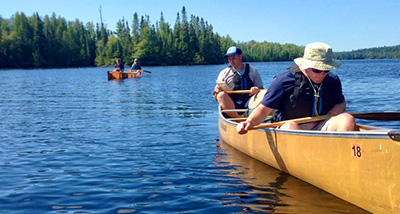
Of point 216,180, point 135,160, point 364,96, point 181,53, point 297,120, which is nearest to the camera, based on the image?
point 297,120

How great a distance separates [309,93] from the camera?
5246 mm

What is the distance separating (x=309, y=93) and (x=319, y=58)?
1.66ft

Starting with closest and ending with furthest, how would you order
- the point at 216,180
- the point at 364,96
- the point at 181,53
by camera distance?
the point at 216,180 < the point at 364,96 < the point at 181,53

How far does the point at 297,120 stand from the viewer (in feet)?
17.5

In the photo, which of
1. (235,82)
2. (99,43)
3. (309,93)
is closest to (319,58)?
(309,93)

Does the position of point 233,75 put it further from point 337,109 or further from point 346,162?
point 346,162

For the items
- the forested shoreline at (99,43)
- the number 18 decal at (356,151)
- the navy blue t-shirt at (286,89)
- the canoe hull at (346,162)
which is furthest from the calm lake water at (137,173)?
the forested shoreline at (99,43)

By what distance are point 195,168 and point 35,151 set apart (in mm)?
3560

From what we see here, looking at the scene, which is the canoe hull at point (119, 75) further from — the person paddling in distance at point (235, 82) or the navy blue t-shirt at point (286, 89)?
the navy blue t-shirt at point (286, 89)

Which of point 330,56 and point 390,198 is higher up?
point 330,56

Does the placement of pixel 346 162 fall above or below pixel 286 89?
below

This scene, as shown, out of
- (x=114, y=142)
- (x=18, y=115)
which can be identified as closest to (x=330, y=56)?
(x=114, y=142)

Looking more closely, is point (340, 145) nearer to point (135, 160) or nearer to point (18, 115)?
point (135, 160)

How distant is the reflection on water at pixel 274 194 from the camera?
4867 mm
